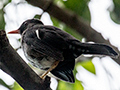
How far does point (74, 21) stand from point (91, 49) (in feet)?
1.81

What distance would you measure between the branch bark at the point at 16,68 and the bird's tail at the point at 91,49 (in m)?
0.65

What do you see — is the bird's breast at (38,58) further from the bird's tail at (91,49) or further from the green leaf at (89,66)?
the green leaf at (89,66)

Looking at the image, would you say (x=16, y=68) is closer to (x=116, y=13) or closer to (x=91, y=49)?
(x=91, y=49)

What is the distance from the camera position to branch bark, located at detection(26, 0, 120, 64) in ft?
10.7

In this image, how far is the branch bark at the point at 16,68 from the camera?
243 centimetres

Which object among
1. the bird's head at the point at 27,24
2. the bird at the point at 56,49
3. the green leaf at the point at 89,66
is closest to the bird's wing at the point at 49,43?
the bird at the point at 56,49

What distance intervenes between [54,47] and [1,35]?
101cm

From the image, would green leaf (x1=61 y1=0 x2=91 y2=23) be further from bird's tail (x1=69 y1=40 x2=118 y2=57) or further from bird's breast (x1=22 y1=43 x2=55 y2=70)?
bird's breast (x1=22 y1=43 x2=55 y2=70)

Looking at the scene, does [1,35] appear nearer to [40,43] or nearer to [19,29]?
[40,43]

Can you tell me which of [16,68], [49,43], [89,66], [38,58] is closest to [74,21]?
[49,43]

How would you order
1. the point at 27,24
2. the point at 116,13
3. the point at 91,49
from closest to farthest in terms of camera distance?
the point at 91,49, the point at 116,13, the point at 27,24

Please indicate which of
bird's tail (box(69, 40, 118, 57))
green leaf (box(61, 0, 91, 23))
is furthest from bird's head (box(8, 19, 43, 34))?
bird's tail (box(69, 40, 118, 57))

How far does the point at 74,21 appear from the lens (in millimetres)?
3379

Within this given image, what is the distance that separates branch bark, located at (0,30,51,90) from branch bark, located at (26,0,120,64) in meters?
0.93
